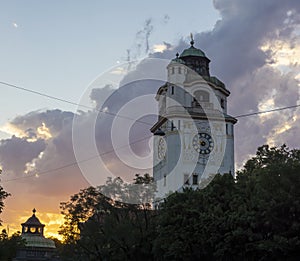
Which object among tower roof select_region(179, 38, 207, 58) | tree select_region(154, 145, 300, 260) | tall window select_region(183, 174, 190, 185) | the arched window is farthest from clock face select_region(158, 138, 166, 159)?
tree select_region(154, 145, 300, 260)

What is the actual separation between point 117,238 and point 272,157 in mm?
15963

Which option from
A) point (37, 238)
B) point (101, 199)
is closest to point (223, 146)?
point (101, 199)

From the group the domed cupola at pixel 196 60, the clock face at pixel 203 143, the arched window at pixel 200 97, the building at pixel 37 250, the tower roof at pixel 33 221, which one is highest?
the domed cupola at pixel 196 60

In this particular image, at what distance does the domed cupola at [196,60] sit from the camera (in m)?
73.2

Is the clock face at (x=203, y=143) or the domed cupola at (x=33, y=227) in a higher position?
the clock face at (x=203, y=143)

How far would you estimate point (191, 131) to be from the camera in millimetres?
67938

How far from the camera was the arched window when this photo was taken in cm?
6994

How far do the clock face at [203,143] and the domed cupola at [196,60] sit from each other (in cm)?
891

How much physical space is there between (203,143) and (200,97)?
19.5 feet

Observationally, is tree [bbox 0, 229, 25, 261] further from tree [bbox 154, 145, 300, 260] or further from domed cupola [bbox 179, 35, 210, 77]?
domed cupola [bbox 179, 35, 210, 77]

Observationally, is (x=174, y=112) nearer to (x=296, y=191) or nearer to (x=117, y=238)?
(x=117, y=238)

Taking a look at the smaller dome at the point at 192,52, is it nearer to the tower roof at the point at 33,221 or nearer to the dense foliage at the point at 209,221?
the dense foliage at the point at 209,221

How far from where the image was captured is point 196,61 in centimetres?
7394

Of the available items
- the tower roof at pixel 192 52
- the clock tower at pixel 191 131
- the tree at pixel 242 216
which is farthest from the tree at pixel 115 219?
the tower roof at pixel 192 52
